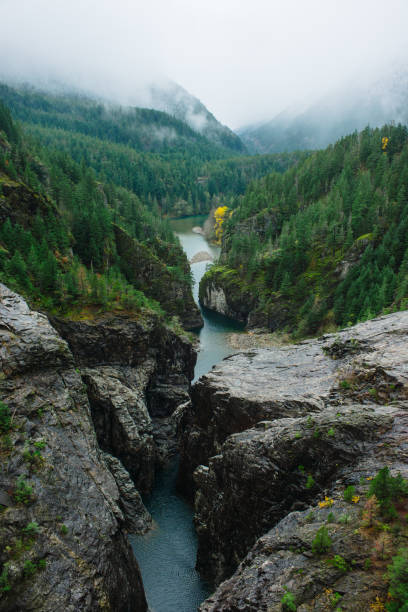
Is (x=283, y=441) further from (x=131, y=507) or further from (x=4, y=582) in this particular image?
(x=131, y=507)

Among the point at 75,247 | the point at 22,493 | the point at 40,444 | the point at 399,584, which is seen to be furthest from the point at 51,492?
the point at 75,247

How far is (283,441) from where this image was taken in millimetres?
25547

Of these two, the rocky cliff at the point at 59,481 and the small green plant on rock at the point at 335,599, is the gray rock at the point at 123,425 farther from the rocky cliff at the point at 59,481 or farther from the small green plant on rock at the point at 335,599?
the small green plant on rock at the point at 335,599

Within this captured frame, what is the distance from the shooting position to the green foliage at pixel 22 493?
21484mm

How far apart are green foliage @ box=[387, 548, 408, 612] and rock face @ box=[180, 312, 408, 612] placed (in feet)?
5.10

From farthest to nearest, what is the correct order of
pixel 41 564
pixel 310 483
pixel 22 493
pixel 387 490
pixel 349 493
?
1. pixel 310 483
2. pixel 22 493
3. pixel 41 564
4. pixel 349 493
5. pixel 387 490

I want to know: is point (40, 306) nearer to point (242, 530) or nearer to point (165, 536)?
point (165, 536)

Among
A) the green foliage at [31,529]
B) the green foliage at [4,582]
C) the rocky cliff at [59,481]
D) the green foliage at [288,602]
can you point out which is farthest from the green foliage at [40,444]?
the green foliage at [288,602]

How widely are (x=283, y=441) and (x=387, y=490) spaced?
942cm

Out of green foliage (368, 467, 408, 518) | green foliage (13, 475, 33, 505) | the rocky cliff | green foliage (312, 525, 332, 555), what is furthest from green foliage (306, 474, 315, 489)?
green foliage (13, 475, 33, 505)

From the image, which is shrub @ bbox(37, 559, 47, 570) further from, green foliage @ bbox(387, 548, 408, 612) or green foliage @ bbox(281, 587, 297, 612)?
green foliage @ bbox(387, 548, 408, 612)

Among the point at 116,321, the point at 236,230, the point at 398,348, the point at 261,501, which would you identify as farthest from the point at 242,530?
the point at 236,230

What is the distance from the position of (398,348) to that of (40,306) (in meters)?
39.7

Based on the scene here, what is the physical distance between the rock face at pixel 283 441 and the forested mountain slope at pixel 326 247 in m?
26.0
